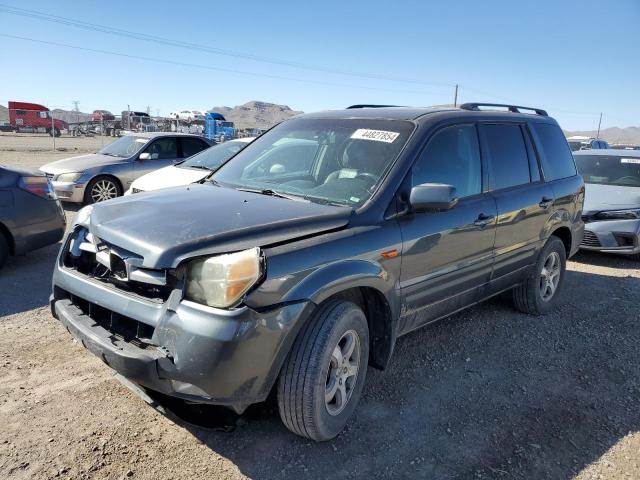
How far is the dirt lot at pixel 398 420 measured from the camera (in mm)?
2699

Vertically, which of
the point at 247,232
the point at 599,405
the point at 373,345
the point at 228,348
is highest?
the point at 247,232

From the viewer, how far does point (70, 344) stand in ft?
12.9

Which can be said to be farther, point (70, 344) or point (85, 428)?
point (70, 344)

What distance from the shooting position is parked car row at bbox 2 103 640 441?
240 cm

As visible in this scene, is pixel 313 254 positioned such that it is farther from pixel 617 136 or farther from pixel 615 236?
pixel 617 136

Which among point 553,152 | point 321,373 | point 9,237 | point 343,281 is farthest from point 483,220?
point 9,237

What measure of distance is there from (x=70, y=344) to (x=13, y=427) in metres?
1.07

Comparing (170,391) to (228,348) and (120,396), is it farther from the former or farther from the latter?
(120,396)

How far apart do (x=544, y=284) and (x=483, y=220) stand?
1.75 m

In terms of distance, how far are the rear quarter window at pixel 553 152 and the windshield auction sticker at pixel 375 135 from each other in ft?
6.49

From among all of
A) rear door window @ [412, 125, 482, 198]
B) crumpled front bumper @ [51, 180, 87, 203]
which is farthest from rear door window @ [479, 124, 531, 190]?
crumpled front bumper @ [51, 180, 87, 203]

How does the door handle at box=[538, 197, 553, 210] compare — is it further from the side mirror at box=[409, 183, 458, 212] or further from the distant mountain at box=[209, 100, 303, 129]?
the distant mountain at box=[209, 100, 303, 129]

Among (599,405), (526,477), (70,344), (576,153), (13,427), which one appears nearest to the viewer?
(526,477)

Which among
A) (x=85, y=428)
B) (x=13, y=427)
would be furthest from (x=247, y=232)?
(x=13, y=427)
